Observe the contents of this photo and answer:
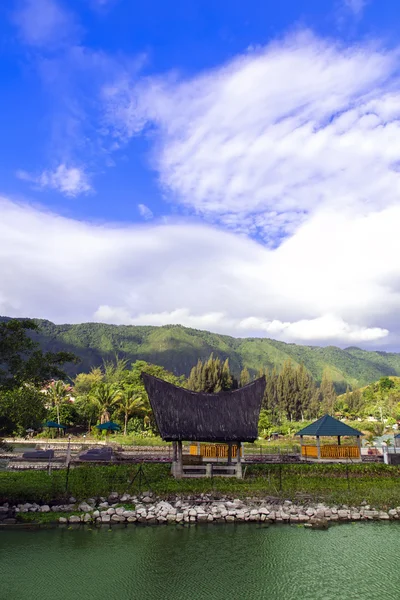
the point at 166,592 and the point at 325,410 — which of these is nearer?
the point at 166,592

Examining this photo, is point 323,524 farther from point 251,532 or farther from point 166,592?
point 166,592

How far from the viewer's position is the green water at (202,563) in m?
11.2

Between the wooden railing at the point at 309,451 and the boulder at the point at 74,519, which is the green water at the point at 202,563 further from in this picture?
the wooden railing at the point at 309,451

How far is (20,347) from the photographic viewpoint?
658 inches

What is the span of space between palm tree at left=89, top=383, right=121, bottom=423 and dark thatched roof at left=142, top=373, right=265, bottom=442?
2408 cm

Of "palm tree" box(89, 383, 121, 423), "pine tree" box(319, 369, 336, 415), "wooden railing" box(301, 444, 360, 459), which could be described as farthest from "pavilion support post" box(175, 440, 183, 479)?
"pine tree" box(319, 369, 336, 415)

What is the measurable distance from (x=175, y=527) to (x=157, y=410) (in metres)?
6.35

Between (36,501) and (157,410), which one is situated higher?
(157,410)

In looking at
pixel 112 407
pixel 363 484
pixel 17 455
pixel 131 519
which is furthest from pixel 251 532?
pixel 112 407

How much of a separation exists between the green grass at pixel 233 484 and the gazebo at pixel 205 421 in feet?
3.64

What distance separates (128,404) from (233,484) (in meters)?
27.8

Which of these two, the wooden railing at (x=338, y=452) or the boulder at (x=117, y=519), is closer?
the boulder at (x=117, y=519)

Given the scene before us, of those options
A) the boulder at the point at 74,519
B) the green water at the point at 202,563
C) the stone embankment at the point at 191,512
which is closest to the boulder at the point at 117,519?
the stone embankment at the point at 191,512

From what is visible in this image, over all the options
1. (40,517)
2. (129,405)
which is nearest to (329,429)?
(40,517)
